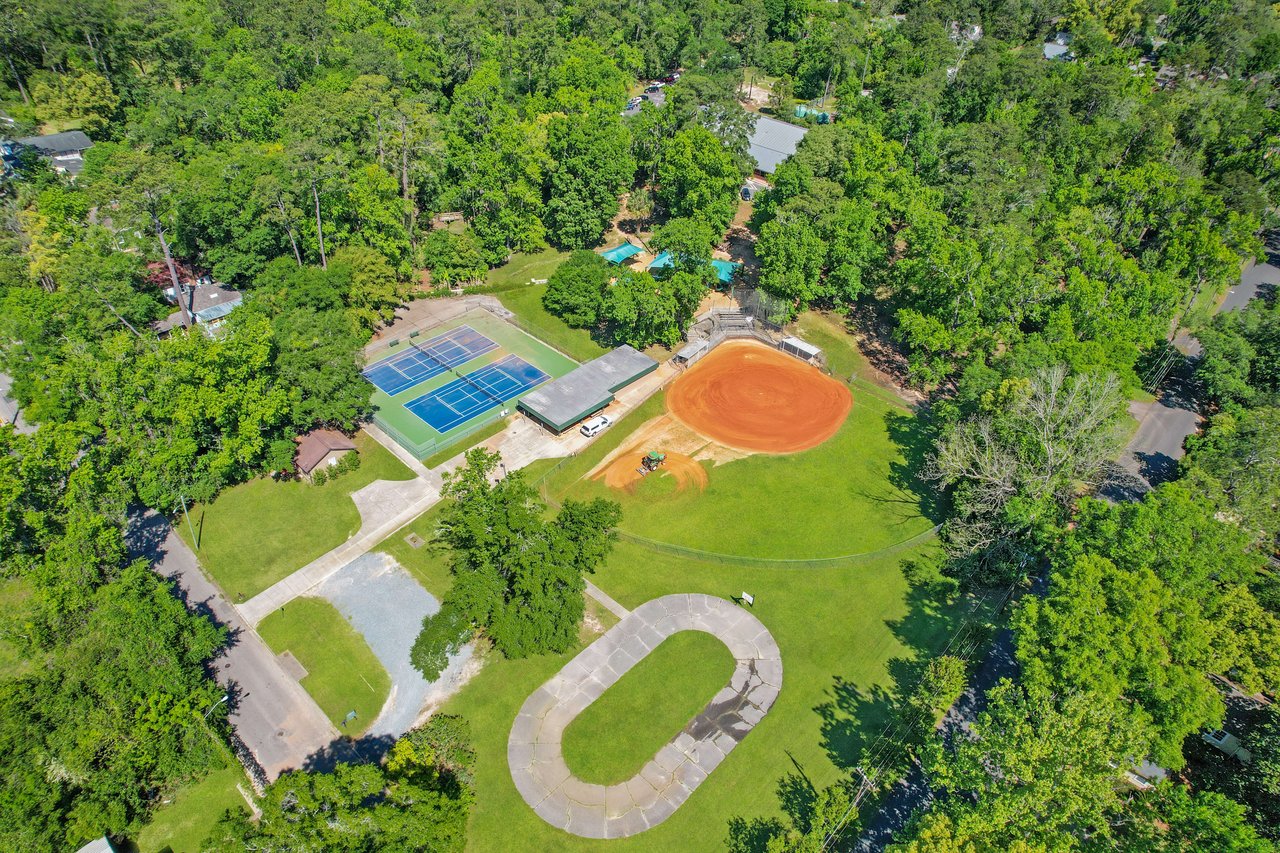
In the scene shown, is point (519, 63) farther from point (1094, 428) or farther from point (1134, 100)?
point (1094, 428)

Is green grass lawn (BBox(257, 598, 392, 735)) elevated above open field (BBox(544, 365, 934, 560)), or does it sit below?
below

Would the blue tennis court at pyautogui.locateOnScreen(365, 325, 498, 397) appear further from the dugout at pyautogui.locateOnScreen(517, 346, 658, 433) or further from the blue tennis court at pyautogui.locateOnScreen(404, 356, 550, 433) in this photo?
the dugout at pyautogui.locateOnScreen(517, 346, 658, 433)

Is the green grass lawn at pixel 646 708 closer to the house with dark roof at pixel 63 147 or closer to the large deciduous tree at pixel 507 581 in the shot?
the large deciduous tree at pixel 507 581

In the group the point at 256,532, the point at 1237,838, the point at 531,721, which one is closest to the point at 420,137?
the point at 256,532

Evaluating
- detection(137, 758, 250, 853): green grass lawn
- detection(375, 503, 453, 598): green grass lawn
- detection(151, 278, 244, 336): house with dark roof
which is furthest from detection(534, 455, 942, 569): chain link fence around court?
detection(151, 278, 244, 336): house with dark roof

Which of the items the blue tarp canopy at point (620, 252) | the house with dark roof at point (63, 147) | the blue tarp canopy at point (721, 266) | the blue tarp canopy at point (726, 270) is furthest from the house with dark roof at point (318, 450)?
the house with dark roof at point (63, 147)

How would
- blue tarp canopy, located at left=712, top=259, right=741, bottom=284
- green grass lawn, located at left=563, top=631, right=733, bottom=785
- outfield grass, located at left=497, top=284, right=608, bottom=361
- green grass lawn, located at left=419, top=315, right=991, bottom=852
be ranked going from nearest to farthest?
green grass lawn, located at left=419, top=315, right=991, bottom=852, green grass lawn, located at left=563, top=631, right=733, bottom=785, outfield grass, located at left=497, top=284, right=608, bottom=361, blue tarp canopy, located at left=712, top=259, right=741, bottom=284
